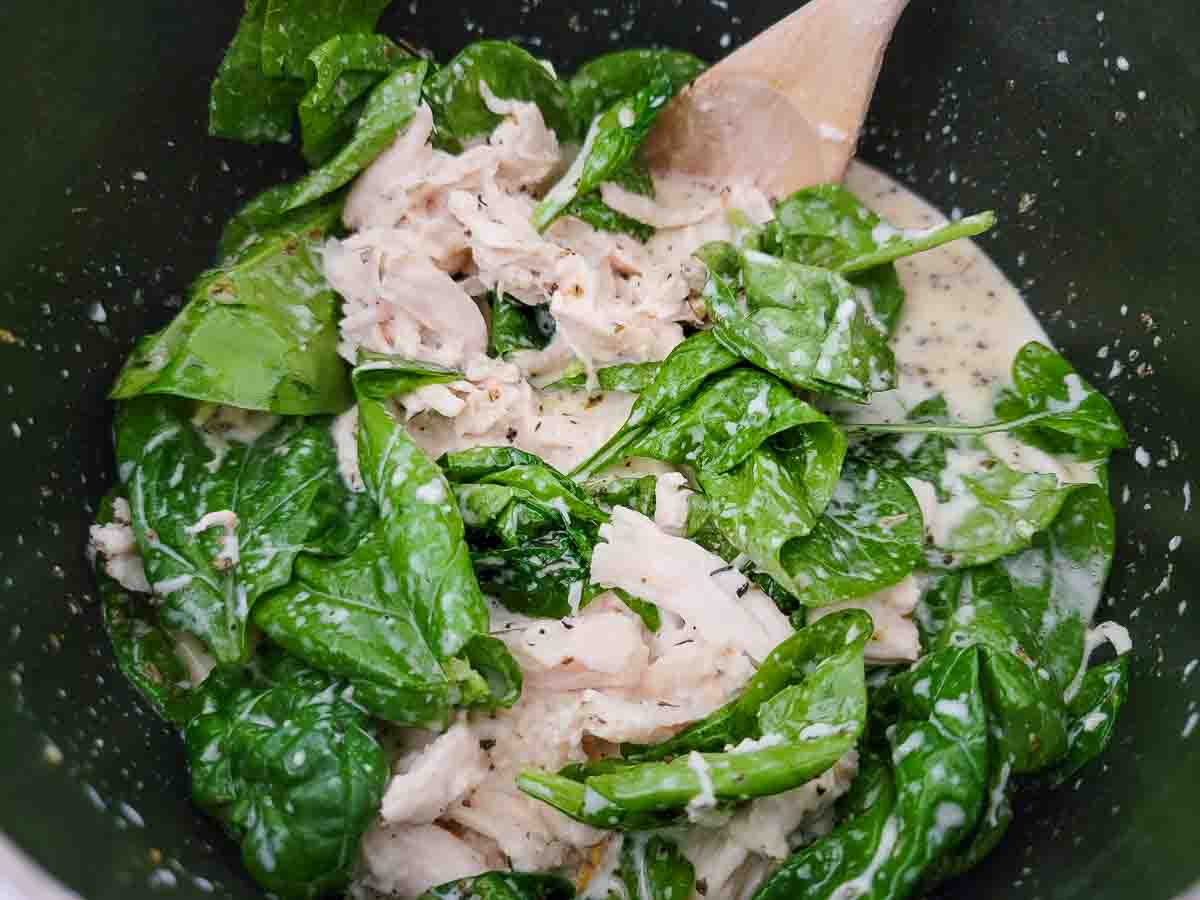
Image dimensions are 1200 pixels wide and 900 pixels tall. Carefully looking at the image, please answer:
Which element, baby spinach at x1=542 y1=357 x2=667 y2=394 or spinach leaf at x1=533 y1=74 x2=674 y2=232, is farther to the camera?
spinach leaf at x1=533 y1=74 x2=674 y2=232

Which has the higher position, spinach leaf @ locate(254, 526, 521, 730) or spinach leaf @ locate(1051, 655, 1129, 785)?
spinach leaf @ locate(254, 526, 521, 730)

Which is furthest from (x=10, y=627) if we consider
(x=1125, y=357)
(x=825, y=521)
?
(x=1125, y=357)

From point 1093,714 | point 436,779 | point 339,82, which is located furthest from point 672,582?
point 339,82

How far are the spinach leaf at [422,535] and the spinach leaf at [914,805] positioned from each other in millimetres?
513

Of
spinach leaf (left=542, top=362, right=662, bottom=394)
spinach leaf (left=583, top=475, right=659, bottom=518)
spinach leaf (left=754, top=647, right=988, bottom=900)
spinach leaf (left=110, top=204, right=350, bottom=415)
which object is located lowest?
spinach leaf (left=754, top=647, right=988, bottom=900)

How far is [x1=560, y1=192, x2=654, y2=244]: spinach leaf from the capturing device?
1911 mm

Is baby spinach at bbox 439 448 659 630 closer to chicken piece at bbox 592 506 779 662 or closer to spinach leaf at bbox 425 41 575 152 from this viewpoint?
chicken piece at bbox 592 506 779 662

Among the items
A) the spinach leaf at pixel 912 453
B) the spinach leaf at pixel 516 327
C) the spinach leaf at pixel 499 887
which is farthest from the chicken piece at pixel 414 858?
the spinach leaf at pixel 912 453

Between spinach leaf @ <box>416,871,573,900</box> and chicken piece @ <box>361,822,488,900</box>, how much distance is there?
3 centimetres

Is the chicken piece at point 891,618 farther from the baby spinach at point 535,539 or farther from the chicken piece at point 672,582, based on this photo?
the baby spinach at point 535,539

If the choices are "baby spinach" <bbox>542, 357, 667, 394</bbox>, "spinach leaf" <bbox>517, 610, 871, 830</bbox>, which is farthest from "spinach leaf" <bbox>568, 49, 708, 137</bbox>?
"spinach leaf" <bbox>517, 610, 871, 830</bbox>

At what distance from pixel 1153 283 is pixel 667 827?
1.12 metres

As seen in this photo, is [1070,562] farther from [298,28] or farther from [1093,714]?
[298,28]

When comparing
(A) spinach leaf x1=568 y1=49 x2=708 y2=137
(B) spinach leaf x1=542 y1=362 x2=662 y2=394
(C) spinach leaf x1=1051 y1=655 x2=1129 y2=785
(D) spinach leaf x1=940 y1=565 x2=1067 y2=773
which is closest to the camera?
(D) spinach leaf x1=940 y1=565 x2=1067 y2=773
